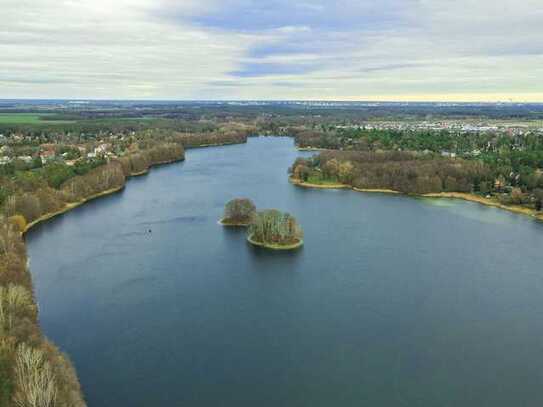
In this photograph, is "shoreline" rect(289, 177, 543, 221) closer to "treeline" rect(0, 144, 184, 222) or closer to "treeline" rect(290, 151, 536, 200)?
"treeline" rect(290, 151, 536, 200)

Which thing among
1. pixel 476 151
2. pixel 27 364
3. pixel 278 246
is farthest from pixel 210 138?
pixel 27 364

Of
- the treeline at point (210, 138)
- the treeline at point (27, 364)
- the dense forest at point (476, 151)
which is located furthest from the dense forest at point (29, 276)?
the dense forest at point (476, 151)

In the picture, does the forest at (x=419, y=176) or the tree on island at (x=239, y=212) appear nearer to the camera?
the tree on island at (x=239, y=212)

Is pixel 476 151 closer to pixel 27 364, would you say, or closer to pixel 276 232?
pixel 276 232

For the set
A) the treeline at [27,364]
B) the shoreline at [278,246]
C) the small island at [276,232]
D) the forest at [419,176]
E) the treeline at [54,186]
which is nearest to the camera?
the treeline at [27,364]

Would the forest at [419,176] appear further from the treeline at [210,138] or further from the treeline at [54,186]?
the treeline at [210,138]
